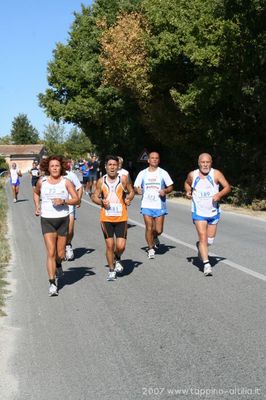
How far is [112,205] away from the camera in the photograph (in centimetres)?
830

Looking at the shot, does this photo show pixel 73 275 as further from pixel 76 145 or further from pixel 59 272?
pixel 76 145

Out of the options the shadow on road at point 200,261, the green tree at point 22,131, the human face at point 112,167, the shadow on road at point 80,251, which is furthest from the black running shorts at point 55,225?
the green tree at point 22,131

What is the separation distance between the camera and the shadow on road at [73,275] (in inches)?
326

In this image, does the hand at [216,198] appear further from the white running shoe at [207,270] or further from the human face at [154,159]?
the human face at [154,159]

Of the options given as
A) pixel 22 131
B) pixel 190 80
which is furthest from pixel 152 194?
pixel 22 131

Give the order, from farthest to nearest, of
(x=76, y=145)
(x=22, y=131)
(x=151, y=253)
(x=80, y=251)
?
1. (x=22, y=131)
2. (x=76, y=145)
3. (x=80, y=251)
4. (x=151, y=253)

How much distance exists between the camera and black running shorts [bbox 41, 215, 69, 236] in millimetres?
7461

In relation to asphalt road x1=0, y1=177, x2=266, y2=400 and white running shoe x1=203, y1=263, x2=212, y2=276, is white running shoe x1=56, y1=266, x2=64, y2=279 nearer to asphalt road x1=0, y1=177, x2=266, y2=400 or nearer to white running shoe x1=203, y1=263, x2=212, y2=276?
asphalt road x1=0, y1=177, x2=266, y2=400

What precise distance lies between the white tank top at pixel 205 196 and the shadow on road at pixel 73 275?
197 cm

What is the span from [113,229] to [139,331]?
9.44ft

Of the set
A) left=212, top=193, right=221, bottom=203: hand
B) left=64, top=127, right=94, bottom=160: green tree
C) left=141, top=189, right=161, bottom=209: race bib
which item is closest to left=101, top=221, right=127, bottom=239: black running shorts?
left=212, top=193, right=221, bottom=203: hand

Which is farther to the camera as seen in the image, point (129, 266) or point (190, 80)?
point (190, 80)

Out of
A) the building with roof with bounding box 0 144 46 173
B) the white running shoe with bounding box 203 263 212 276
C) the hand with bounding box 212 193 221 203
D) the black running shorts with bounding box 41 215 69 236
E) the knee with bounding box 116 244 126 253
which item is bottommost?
the building with roof with bounding box 0 144 46 173

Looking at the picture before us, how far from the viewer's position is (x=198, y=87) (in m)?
21.6
